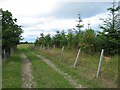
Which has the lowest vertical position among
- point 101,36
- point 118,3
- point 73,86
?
point 73,86

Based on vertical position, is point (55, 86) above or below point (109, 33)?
below

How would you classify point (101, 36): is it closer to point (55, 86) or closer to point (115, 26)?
point (115, 26)

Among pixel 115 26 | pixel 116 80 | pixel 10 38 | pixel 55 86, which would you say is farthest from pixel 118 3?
pixel 55 86

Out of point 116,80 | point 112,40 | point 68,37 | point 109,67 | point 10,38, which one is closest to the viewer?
point 116,80

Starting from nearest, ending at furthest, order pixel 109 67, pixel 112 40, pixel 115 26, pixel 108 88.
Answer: pixel 108 88 < pixel 109 67 < pixel 112 40 < pixel 115 26

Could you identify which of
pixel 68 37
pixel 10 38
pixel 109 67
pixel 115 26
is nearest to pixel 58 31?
pixel 68 37

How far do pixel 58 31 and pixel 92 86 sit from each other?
45.9 meters

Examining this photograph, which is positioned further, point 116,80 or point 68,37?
point 68,37

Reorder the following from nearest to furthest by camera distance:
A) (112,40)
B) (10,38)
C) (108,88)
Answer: (108,88) → (112,40) → (10,38)

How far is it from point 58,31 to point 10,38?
28.5 m

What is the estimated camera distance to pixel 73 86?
37.0 feet

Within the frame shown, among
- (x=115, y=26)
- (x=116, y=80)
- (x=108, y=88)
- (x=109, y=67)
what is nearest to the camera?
(x=108, y=88)

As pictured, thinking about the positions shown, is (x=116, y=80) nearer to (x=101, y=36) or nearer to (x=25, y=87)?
(x=25, y=87)

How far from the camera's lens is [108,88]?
425 inches
